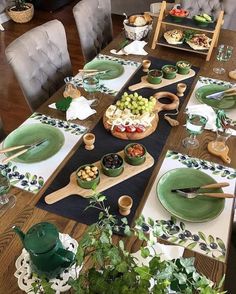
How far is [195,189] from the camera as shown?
3.71 ft

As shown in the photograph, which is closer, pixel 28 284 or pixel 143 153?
pixel 28 284

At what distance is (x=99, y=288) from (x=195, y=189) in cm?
63

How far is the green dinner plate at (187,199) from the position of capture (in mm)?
1058

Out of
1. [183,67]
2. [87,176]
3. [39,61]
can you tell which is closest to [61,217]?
[87,176]

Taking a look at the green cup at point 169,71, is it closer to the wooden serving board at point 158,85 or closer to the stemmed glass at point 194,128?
the wooden serving board at point 158,85

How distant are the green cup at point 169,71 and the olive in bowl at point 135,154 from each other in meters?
0.64

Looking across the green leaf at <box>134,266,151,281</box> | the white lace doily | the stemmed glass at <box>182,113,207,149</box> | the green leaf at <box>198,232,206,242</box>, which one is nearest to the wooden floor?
the stemmed glass at <box>182,113,207,149</box>

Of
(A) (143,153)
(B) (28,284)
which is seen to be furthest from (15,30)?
(B) (28,284)

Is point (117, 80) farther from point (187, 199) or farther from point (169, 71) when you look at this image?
point (187, 199)

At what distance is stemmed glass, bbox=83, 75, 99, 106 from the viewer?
5.19 feet

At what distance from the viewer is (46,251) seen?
2.73ft

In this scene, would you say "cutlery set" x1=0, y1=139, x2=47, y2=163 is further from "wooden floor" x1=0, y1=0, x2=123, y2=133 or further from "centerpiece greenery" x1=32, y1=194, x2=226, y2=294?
"wooden floor" x1=0, y1=0, x2=123, y2=133

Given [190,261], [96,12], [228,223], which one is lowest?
[228,223]

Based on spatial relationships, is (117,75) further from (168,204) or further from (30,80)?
(168,204)
